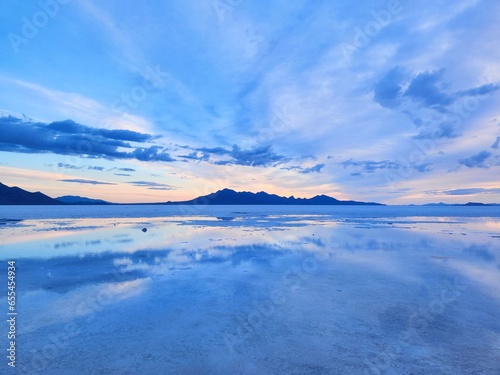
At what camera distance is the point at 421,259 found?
1848 cm

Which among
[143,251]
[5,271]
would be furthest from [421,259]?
[5,271]

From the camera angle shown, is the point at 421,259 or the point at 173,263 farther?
the point at 421,259

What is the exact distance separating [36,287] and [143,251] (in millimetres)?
8982

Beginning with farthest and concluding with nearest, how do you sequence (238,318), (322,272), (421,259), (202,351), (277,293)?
(421,259) → (322,272) → (277,293) → (238,318) → (202,351)

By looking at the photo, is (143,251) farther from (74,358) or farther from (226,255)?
(74,358)

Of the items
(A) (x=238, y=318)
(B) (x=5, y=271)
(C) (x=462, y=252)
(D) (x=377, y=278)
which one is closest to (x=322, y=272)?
(D) (x=377, y=278)

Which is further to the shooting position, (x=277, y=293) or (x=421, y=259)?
(x=421, y=259)

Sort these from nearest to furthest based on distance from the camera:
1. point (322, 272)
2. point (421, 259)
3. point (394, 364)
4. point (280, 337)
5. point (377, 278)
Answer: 1. point (394, 364)
2. point (280, 337)
3. point (377, 278)
4. point (322, 272)
5. point (421, 259)

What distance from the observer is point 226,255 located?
19578 millimetres

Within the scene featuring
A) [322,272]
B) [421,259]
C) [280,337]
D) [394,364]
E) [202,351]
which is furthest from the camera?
[421,259]

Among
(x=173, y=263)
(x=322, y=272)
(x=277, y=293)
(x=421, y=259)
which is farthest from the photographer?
(x=421, y=259)

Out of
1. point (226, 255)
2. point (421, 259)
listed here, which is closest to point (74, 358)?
point (226, 255)

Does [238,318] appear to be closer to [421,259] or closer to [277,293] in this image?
[277,293]

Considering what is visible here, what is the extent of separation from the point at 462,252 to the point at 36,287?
24841 millimetres
